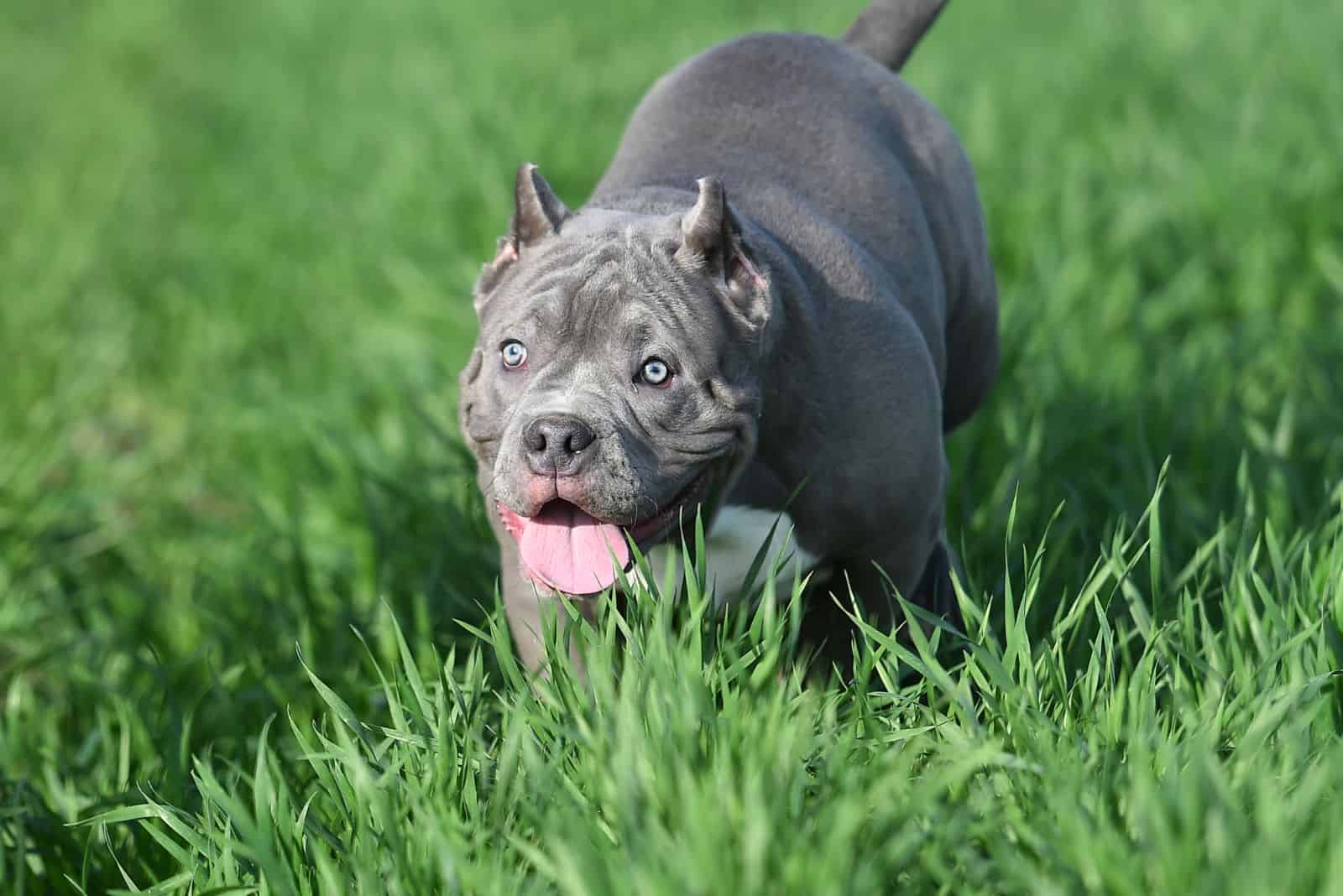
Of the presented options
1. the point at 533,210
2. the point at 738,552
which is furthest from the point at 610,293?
the point at 738,552

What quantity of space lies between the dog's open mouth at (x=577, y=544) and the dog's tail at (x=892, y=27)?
164 cm

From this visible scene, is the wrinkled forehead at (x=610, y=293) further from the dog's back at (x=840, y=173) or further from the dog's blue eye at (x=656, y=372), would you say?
the dog's back at (x=840, y=173)

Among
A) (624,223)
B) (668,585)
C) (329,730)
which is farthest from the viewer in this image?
(329,730)

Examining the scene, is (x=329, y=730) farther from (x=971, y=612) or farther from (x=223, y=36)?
(x=223, y=36)

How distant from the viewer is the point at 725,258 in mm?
2680

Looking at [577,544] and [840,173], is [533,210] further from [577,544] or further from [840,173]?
[840,173]

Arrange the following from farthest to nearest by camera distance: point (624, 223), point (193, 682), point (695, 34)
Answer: point (695, 34)
point (193, 682)
point (624, 223)

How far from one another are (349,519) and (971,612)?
2.26 meters

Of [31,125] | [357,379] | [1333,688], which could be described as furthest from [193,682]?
[31,125]

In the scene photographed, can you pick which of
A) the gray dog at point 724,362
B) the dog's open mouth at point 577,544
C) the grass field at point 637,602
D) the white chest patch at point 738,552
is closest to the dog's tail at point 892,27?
the gray dog at point 724,362

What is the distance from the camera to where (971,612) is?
2.51 meters

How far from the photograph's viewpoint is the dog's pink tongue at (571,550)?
260cm

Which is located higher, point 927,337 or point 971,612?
point 927,337

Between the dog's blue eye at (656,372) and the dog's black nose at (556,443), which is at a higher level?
the dog's blue eye at (656,372)
